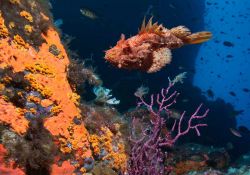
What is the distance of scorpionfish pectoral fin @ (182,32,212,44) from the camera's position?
Result: 15.3 feet

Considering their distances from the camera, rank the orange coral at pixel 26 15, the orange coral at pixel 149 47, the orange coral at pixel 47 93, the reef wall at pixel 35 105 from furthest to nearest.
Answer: the orange coral at pixel 26 15 → the orange coral at pixel 149 47 → the orange coral at pixel 47 93 → the reef wall at pixel 35 105

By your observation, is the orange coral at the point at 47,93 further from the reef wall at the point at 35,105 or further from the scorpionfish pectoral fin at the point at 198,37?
the scorpionfish pectoral fin at the point at 198,37

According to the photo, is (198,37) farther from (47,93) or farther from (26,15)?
(26,15)

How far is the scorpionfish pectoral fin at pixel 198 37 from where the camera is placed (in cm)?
466

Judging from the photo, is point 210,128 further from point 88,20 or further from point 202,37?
point 202,37

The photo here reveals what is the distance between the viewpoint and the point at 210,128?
27.4 metres

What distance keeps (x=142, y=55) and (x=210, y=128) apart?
971 inches

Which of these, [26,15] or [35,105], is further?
[26,15]

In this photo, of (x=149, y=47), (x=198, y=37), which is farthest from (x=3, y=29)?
(x=198, y=37)

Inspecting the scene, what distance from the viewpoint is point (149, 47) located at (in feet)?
15.0

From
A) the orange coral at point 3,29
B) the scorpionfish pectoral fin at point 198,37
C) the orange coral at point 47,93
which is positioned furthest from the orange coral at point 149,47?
the orange coral at point 3,29

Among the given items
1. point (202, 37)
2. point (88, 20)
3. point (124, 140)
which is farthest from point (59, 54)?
point (88, 20)

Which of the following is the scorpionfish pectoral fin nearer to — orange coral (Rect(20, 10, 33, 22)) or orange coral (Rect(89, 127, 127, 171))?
orange coral (Rect(89, 127, 127, 171))

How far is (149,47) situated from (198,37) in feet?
2.84
